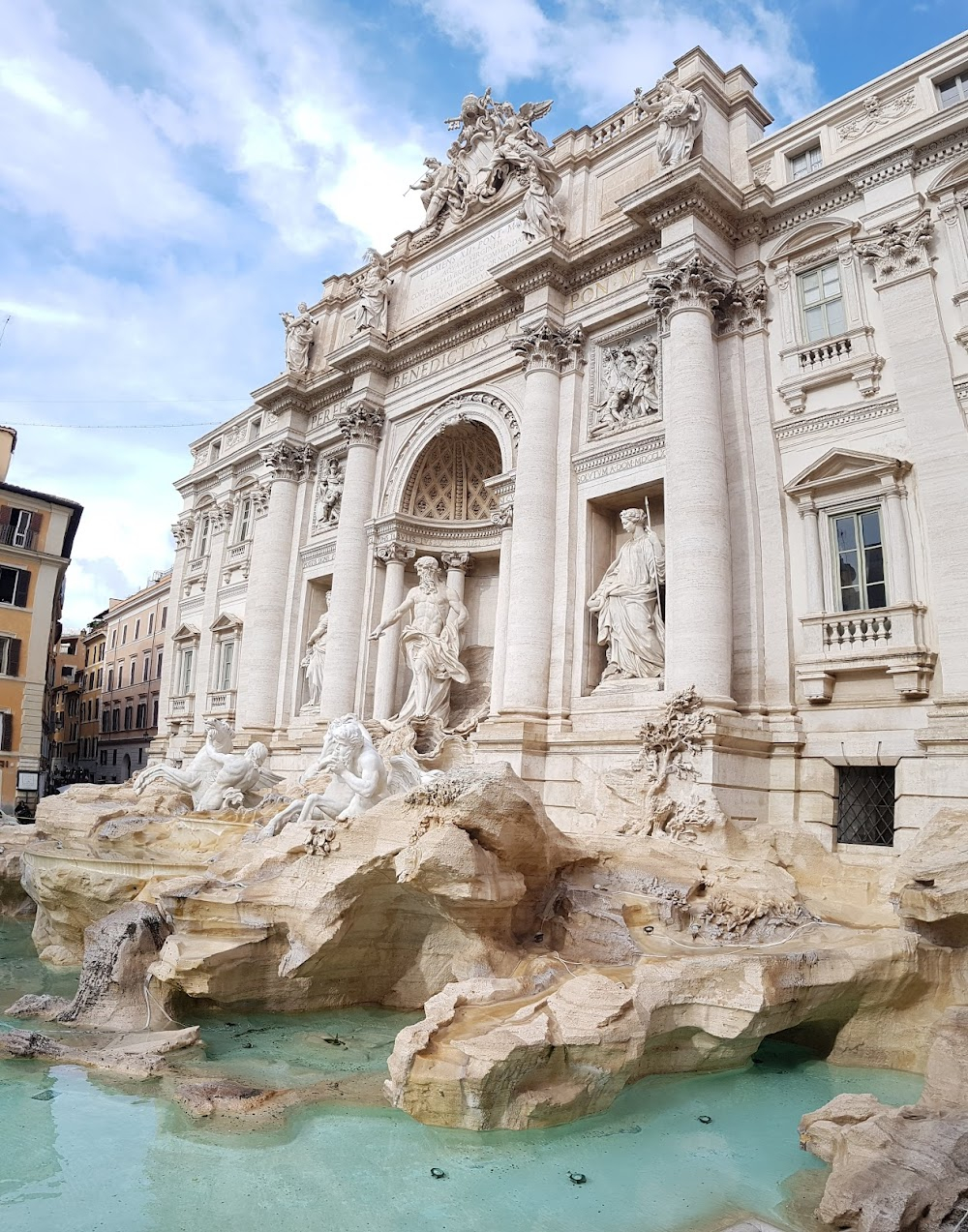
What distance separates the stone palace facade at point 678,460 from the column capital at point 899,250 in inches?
1.6

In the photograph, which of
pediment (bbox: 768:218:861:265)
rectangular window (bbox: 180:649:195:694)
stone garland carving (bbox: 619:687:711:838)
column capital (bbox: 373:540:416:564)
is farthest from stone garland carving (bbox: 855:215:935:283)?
rectangular window (bbox: 180:649:195:694)

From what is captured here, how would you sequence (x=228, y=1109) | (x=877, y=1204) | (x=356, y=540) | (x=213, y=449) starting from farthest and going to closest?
(x=213, y=449) < (x=356, y=540) < (x=228, y=1109) < (x=877, y=1204)

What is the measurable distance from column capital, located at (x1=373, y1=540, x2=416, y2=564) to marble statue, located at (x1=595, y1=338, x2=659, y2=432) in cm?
528

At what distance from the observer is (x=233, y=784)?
1409 centimetres

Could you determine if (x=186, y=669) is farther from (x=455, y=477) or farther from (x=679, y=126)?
(x=679, y=126)

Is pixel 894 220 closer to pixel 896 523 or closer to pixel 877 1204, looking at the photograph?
pixel 896 523

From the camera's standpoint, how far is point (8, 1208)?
178 inches

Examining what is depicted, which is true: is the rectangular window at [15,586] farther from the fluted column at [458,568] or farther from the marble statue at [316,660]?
the fluted column at [458,568]

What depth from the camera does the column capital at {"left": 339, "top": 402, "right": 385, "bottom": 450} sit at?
765 inches

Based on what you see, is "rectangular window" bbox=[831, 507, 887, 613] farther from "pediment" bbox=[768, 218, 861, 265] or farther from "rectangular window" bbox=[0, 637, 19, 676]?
"rectangular window" bbox=[0, 637, 19, 676]

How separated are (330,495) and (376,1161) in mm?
17358

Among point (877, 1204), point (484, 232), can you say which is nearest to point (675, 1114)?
point (877, 1204)

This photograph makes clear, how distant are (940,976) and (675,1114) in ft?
9.63

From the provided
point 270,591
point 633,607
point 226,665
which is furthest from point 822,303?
point 226,665
